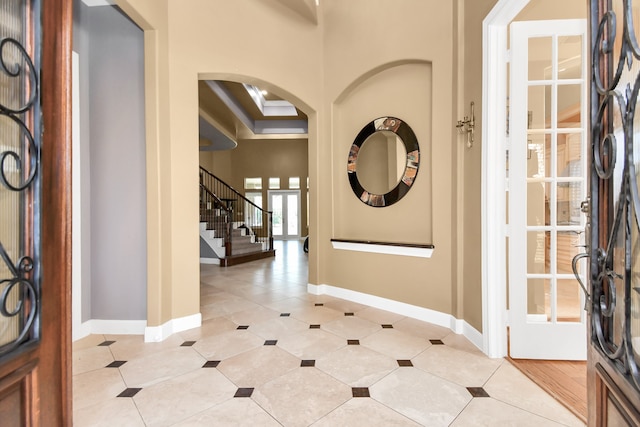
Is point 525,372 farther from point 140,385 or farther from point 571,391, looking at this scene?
point 140,385

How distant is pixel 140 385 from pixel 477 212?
2.97 metres

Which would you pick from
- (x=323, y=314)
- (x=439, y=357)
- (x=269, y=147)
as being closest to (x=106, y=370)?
(x=323, y=314)

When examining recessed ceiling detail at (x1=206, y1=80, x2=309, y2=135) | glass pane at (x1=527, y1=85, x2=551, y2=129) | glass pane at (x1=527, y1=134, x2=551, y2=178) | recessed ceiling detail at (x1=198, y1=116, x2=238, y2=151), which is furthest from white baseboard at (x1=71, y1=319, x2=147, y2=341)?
recessed ceiling detail at (x1=206, y1=80, x2=309, y2=135)

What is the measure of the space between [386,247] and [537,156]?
1750 millimetres

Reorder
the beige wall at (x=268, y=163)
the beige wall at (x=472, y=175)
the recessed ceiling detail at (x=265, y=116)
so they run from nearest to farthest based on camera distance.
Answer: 1. the beige wall at (x=472, y=175)
2. the recessed ceiling detail at (x=265, y=116)
3. the beige wall at (x=268, y=163)

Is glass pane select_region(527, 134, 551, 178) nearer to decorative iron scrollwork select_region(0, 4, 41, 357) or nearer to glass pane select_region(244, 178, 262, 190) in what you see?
decorative iron scrollwork select_region(0, 4, 41, 357)

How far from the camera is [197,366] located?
2367 mm

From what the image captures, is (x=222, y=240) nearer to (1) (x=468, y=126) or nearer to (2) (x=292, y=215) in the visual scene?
(1) (x=468, y=126)

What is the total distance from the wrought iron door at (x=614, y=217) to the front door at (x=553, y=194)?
154 centimetres

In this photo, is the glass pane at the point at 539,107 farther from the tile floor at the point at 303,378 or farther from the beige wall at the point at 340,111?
the tile floor at the point at 303,378

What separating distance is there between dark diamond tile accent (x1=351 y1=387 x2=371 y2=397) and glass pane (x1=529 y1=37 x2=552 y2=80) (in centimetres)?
285

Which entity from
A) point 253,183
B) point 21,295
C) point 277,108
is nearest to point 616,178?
point 21,295

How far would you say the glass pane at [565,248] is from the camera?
7.82ft

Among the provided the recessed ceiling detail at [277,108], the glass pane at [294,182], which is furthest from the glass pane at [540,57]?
the glass pane at [294,182]
